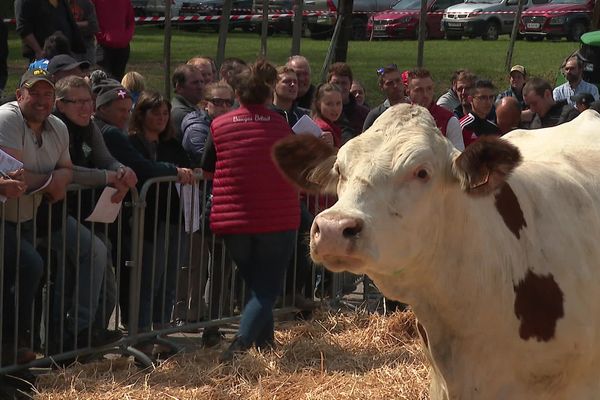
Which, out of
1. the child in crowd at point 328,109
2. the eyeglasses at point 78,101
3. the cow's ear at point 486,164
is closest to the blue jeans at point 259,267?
the eyeglasses at point 78,101

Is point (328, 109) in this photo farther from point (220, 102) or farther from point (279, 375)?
point (279, 375)

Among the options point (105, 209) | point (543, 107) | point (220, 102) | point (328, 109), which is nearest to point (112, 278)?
point (105, 209)

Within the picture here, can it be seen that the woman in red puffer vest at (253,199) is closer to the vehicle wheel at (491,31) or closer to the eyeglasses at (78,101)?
the eyeglasses at (78,101)

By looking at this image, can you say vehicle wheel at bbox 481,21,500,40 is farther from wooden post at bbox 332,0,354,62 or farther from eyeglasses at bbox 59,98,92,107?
eyeglasses at bbox 59,98,92,107

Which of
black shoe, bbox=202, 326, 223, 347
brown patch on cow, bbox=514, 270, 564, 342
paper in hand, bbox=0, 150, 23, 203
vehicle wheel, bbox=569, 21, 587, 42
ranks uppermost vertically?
paper in hand, bbox=0, 150, 23, 203

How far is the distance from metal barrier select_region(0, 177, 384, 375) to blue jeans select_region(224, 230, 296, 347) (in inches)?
31.1

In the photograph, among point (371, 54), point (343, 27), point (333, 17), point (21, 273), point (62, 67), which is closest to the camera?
point (21, 273)

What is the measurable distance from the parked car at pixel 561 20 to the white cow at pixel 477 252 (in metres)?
30.9

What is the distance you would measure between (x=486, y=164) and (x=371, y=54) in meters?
24.1

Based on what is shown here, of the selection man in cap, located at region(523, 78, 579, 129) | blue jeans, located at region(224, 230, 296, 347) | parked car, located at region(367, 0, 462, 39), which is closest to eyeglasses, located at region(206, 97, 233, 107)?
blue jeans, located at region(224, 230, 296, 347)

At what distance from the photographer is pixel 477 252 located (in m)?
5.36

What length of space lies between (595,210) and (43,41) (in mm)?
7679

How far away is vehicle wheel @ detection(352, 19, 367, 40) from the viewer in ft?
123

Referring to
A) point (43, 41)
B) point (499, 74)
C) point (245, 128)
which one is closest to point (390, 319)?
point (245, 128)
